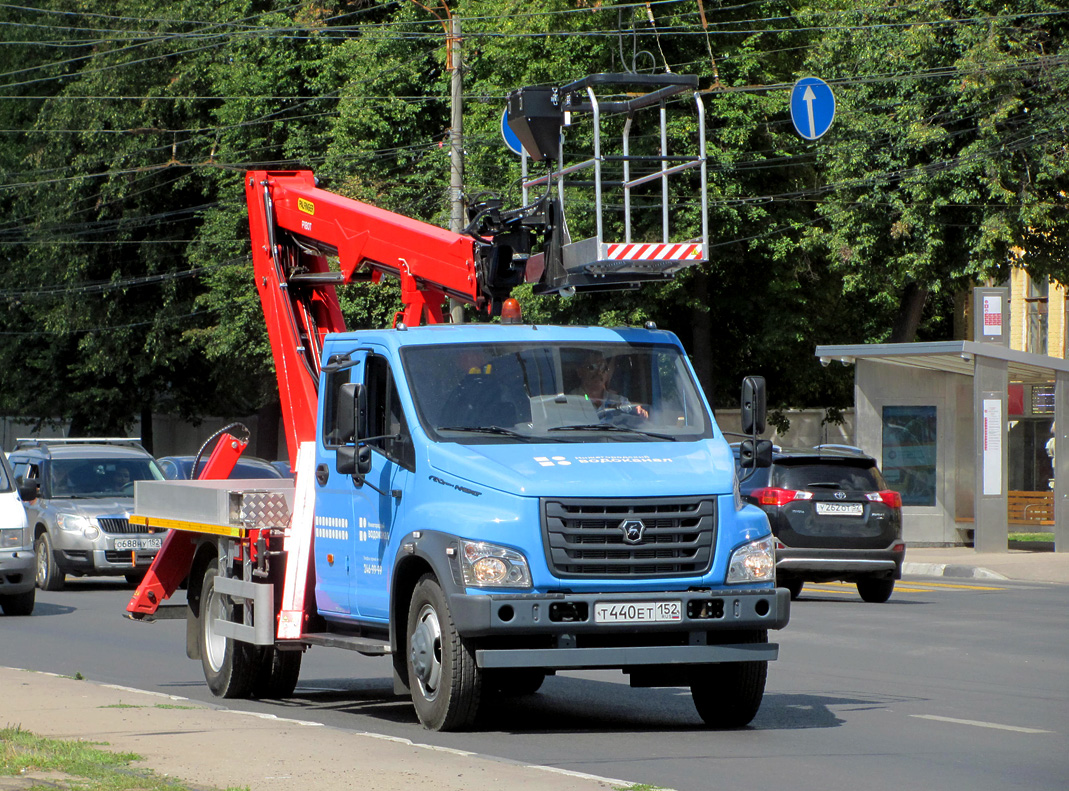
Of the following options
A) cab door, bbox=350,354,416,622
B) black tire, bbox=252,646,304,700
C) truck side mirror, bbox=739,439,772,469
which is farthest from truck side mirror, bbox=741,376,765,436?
black tire, bbox=252,646,304,700

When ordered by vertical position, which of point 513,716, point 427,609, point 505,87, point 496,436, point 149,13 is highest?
point 149,13

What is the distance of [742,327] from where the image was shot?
1517 inches

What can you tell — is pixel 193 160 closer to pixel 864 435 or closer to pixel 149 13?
pixel 149 13

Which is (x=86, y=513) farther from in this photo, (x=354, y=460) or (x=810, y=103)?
(x=354, y=460)

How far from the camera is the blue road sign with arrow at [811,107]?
27.6 m

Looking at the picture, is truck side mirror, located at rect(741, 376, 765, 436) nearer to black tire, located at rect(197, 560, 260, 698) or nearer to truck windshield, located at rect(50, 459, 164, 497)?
black tire, located at rect(197, 560, 260, 698)

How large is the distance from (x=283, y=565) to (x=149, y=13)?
1593 inches

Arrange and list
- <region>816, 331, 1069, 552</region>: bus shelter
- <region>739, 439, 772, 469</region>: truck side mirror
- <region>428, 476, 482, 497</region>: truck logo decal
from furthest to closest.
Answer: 1. <region>816, 331, 1069, 552</region>: bus shelter
2. <region>739, 439, 772, 469</region>: truck side mirror
3. <region>428, 476, 482, 497</region>: truck logo decal

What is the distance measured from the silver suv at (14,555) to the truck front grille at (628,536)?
10932 mm

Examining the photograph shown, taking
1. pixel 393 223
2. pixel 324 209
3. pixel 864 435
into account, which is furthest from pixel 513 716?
pixel 864 435

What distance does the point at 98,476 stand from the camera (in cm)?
2450

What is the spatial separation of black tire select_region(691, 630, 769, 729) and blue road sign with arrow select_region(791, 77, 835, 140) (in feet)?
61.9

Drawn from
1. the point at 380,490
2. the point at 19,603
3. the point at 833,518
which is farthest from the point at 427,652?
the point at 833,518

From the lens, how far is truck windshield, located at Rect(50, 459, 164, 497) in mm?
24094
